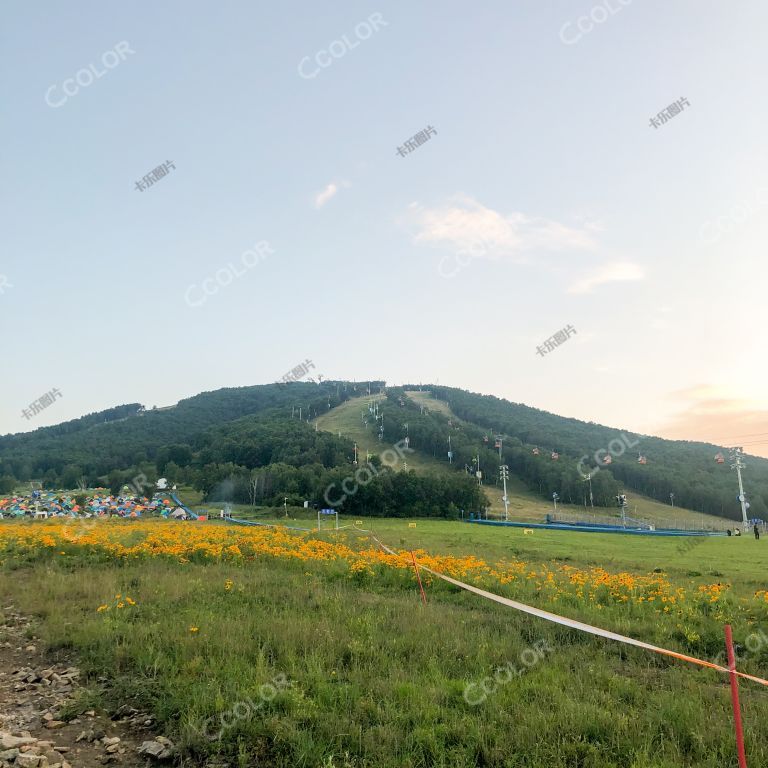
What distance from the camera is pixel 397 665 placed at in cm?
747

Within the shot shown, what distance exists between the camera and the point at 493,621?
1016cm

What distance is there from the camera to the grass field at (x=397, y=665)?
5539mm

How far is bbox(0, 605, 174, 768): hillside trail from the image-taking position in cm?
538

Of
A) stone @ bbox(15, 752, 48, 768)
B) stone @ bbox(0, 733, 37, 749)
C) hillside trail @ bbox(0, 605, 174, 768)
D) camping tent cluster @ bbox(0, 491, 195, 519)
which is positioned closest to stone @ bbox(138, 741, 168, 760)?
hillside trail @ bbox(0, 605, 174, 768)

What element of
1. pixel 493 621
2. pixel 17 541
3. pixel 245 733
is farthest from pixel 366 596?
pixel 17 541

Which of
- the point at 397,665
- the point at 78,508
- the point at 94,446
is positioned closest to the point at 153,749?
the point at 397,665

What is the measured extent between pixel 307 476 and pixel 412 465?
4169cm

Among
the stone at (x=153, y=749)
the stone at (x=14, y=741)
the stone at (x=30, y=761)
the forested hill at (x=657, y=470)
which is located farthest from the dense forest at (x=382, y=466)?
the stone at (x=30, y=761)

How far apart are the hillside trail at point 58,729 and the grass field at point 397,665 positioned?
295 millimetres

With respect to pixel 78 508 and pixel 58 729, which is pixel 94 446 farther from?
pixel 58 729

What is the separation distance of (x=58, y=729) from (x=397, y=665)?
424 centimetres

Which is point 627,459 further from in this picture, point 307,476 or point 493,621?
point 493,621

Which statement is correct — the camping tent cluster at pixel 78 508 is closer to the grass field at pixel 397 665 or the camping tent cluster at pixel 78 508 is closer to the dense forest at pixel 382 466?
the dense forest at pixel 382 466

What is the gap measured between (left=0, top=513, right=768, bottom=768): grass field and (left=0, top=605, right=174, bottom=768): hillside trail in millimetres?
295
